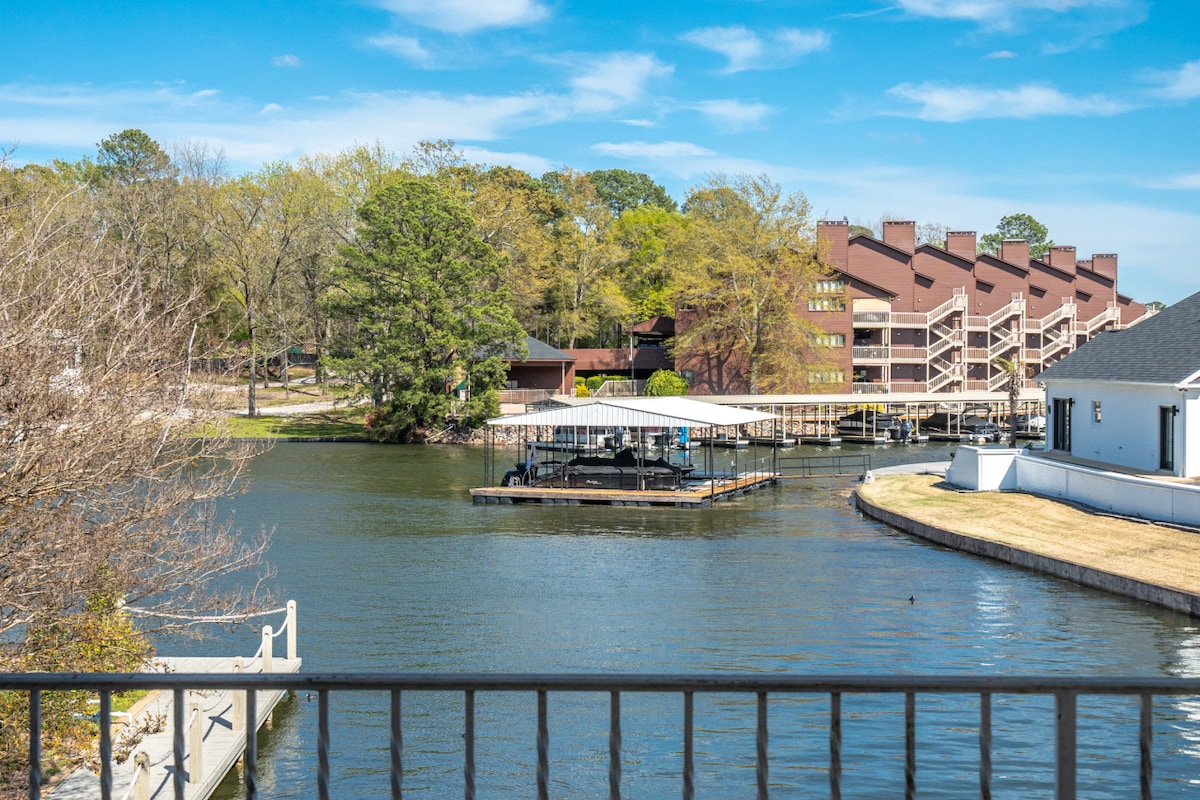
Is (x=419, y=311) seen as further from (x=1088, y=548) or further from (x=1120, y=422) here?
(x=1088, y=548)

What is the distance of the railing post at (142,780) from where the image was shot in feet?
36.9

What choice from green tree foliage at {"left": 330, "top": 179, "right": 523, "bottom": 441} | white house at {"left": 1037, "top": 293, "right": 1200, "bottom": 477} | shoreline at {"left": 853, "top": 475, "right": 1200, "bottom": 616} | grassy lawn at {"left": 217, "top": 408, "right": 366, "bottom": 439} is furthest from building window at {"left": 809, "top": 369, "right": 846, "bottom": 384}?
shoreline at {"left": 853, "top": 475, "right": 1200, "bottom": 616}

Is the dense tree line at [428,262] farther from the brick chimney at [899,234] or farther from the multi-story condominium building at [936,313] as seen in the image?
the brick chimney at [899,234]

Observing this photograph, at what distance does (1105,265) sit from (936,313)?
2919cm

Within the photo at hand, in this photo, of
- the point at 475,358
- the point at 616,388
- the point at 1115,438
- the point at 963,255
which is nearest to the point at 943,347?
the point at 963,255

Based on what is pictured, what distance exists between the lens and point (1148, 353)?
35656 mm

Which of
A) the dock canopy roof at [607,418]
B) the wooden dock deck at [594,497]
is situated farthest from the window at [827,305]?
the wooden dock deck at [594,497]

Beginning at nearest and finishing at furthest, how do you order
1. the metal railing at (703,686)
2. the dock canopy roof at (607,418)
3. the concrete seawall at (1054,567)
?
the metal railing at (703,686) < the concrete seawall at (1054,567) < the dock canopy roof at (607,418)

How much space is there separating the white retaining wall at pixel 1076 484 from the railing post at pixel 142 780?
970 inches

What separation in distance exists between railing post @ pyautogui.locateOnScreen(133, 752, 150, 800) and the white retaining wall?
2463 cm

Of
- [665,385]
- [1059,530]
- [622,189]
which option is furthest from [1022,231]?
[1059,530]

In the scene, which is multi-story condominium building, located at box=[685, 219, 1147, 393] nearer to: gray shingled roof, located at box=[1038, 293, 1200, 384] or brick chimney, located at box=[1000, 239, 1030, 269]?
brick chimney, located at box=[1000, 239, 1030, 269]

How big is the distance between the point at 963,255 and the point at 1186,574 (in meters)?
74.5

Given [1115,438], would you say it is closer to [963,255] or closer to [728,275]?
[728,275]
